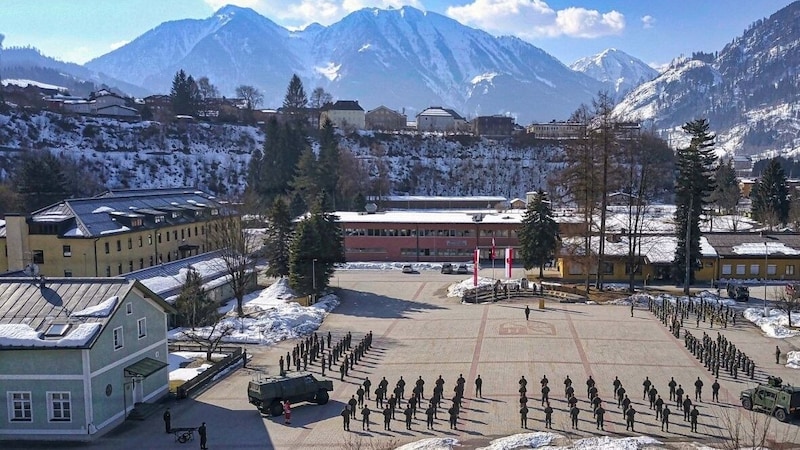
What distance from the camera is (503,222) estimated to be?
5797 cm

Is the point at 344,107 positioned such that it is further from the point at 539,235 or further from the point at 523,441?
the point at 523,441

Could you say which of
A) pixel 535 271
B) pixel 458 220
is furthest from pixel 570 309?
pixel 458 220

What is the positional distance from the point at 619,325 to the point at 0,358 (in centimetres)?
Result: 2839

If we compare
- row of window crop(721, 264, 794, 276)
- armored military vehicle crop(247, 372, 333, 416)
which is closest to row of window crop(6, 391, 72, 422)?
armored military vehicle crop(247, 372, 333, 416)

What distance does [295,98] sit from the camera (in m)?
124

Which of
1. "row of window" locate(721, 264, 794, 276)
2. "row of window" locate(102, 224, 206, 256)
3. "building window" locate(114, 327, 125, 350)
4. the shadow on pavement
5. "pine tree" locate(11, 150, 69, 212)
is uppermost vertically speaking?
"pine tree" locate(11, 150, 69, 212)

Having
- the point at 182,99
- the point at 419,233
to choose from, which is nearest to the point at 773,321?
the point at 419,233

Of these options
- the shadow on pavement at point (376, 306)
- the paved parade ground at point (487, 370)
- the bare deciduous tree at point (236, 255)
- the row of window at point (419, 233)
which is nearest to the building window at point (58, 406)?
the paved parade ground at point (487, 370)

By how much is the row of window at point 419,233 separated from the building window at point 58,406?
40.0m

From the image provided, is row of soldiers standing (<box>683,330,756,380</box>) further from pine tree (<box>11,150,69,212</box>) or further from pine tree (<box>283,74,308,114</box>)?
pine tree (<box>283,74,308,114</box>)

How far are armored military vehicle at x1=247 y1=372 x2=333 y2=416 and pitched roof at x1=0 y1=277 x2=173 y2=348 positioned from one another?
550 cm

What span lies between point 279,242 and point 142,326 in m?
24.1

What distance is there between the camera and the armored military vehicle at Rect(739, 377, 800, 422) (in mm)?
19969

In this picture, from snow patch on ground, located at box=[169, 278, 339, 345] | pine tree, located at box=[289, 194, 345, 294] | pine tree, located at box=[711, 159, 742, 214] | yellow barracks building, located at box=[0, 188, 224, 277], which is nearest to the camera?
snow patch on ground, located at box=[169, 278, 339, 345]
